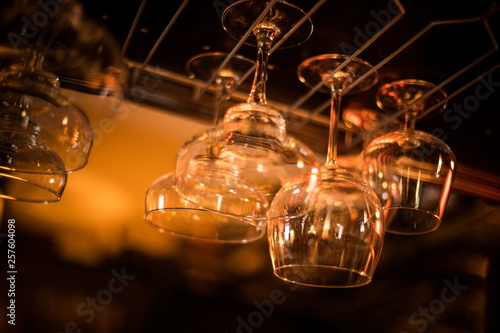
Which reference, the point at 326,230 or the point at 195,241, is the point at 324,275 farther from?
the point at 195,241

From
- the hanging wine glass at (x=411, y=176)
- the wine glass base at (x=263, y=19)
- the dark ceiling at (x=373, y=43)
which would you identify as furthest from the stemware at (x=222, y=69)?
the hanging wine glass at (x=411, y=176)

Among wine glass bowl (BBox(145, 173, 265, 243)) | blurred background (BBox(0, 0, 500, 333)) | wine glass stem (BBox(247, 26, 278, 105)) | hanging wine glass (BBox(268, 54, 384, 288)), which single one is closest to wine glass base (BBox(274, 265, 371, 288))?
hanging wine glass (BBox(268, 54, 384, 288))

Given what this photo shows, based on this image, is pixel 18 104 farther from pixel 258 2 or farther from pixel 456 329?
pixel 456 329

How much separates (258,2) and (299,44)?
124mm

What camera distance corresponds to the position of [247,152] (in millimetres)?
677

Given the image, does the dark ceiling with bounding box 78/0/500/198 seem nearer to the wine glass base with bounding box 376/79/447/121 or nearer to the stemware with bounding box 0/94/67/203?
the wine glass base with bounding box 376/79/447/121

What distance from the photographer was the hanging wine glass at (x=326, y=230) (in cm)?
61

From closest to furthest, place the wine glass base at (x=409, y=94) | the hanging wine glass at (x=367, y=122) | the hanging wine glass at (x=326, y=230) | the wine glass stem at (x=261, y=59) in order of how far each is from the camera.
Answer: the hanging wine glass at (x=326, y=230) → the wine glass stem at (x=261, y=59) → the wine glass base at (x=409, y=94) → the hanging wine glass at (x=367, y=122)

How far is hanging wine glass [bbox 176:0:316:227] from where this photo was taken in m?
0.66

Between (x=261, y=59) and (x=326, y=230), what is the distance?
10.6 inches

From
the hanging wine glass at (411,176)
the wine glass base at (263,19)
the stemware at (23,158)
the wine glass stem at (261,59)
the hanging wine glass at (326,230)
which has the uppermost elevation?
the wine glass base at (263,19)

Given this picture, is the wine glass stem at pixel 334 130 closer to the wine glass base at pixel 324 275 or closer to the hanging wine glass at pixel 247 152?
the hanging wine glass at pixel 247 152

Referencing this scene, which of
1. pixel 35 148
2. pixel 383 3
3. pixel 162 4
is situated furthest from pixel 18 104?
pixel 383 3

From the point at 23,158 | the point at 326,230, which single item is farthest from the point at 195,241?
the point at 326,230
